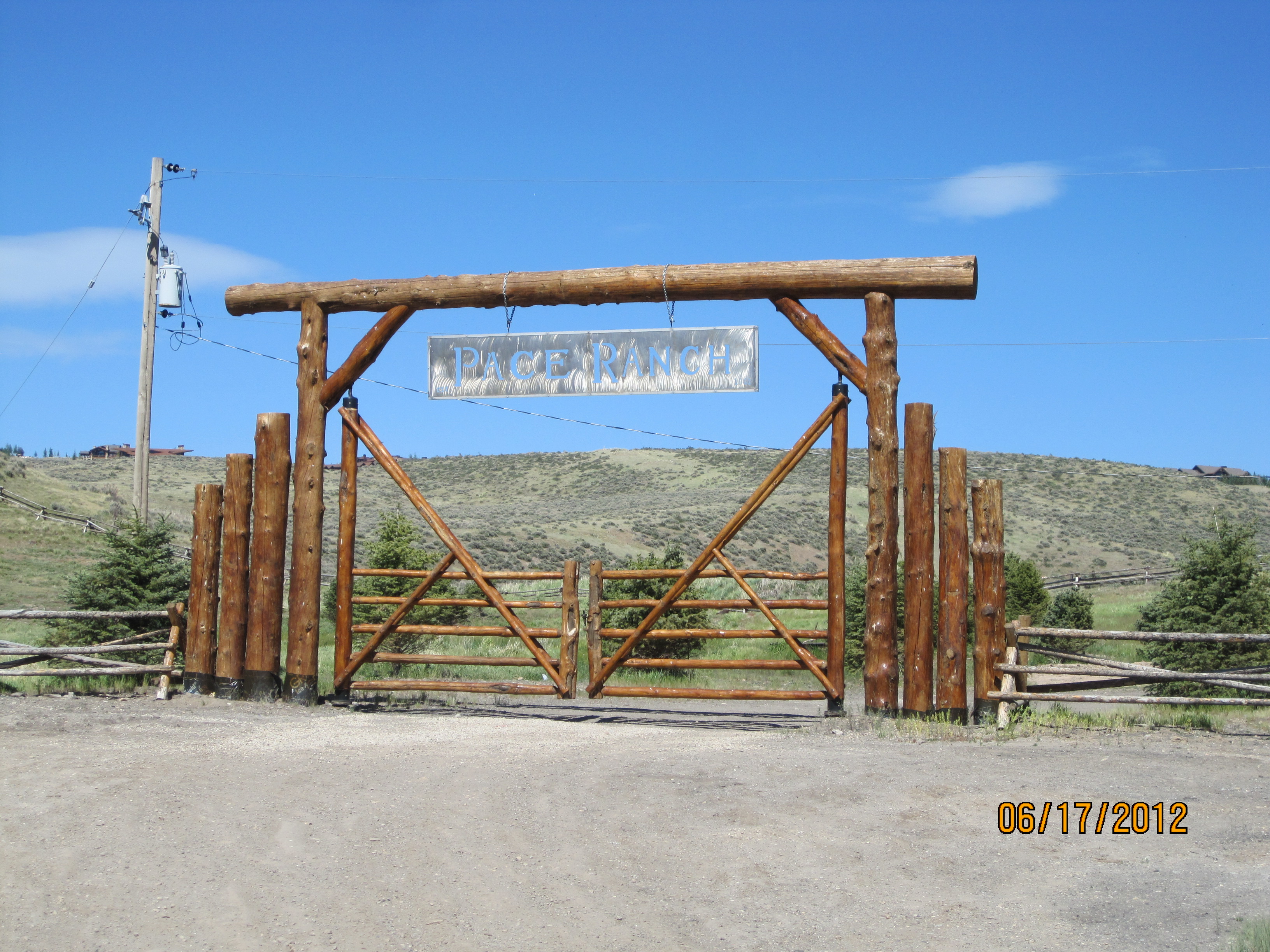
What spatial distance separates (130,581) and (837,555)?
10.3 metres

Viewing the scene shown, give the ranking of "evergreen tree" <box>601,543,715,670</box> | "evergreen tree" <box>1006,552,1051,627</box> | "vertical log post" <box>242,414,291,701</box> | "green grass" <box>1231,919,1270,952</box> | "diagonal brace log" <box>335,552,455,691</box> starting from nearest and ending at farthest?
"green grass" <box>1231,919,1270,952</box> < "diagonal brace log" <box>335,552,455,691</box> < "vertical log post" <box>242,414,291,701</box> < "evergreen tree" <box>601,543,715,670</box> < "evergreen tree" <box>1006,552,1051,627</box>

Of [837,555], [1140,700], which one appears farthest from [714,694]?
[1140,700]

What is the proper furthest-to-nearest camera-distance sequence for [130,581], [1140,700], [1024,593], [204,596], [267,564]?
[1024,593] < [130,581] < [204,596] < [267,564] < [1140,700]

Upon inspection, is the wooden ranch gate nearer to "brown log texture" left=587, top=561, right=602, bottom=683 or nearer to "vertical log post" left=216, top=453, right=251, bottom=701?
"brown log texture" left=587, top=561, right=602, bottom=683

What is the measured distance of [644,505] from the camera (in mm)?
53094

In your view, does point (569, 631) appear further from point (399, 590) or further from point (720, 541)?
point (399, 590)

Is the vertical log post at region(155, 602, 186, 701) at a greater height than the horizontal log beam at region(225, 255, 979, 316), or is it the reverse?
the horizontal log beam at region(225, 255, 979, 316)

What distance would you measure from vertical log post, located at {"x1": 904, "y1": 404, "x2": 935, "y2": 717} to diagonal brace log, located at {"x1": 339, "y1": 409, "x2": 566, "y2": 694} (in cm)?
101

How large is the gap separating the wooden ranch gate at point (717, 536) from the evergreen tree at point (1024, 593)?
51.0ft

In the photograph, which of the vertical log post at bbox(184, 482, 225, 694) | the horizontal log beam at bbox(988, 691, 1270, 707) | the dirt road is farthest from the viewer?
the vertical log post at bbox(184, 482, 225, 694)

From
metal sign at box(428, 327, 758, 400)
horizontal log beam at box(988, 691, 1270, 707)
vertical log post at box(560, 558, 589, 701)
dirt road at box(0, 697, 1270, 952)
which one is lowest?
dirt road at box(0, 697, 1270, 952)

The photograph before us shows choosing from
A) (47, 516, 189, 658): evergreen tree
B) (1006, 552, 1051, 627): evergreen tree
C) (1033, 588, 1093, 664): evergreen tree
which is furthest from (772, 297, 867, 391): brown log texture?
(1006, 552, 1051, 627): evergreen tree

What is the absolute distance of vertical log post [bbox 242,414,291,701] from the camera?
33.6 ft

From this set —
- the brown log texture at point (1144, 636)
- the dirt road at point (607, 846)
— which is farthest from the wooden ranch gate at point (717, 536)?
the dirt road at point (607, 846)
